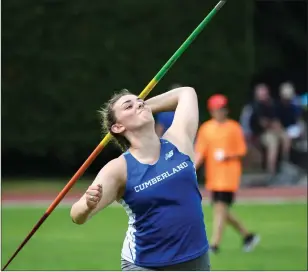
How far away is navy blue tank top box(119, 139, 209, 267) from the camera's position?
549 cm

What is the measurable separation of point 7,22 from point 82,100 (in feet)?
8.72

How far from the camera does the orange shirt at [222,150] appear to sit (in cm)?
1223

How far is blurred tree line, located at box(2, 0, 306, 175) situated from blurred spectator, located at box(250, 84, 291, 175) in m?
0.83

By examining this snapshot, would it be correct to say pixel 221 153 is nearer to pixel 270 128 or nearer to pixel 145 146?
pixel 145 146

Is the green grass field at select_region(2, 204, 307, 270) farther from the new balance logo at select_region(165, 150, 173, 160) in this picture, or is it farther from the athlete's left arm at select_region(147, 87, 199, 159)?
the new balance logo at select_region(165, 150, 173, 160)

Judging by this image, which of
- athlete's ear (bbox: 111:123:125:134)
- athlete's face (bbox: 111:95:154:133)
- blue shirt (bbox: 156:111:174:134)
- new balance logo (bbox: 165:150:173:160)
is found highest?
athlete's face (bbox: 111:95:154:133)

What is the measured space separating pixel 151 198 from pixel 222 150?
22.6ft

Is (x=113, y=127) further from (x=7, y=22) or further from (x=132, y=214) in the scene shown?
(x=7, y=22)

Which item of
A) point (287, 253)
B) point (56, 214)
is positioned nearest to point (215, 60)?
point (56, 214)

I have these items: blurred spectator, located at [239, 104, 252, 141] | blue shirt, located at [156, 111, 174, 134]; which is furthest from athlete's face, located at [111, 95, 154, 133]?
blurred spectator, located at [239, 104, 252, 141]

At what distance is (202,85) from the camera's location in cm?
2188

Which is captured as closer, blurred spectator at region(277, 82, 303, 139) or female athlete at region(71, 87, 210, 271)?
female athlete at region(71, 87, 210, 271)

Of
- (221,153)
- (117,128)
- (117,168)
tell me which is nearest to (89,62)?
(221,153)

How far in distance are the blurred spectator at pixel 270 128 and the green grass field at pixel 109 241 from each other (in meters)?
4.68
